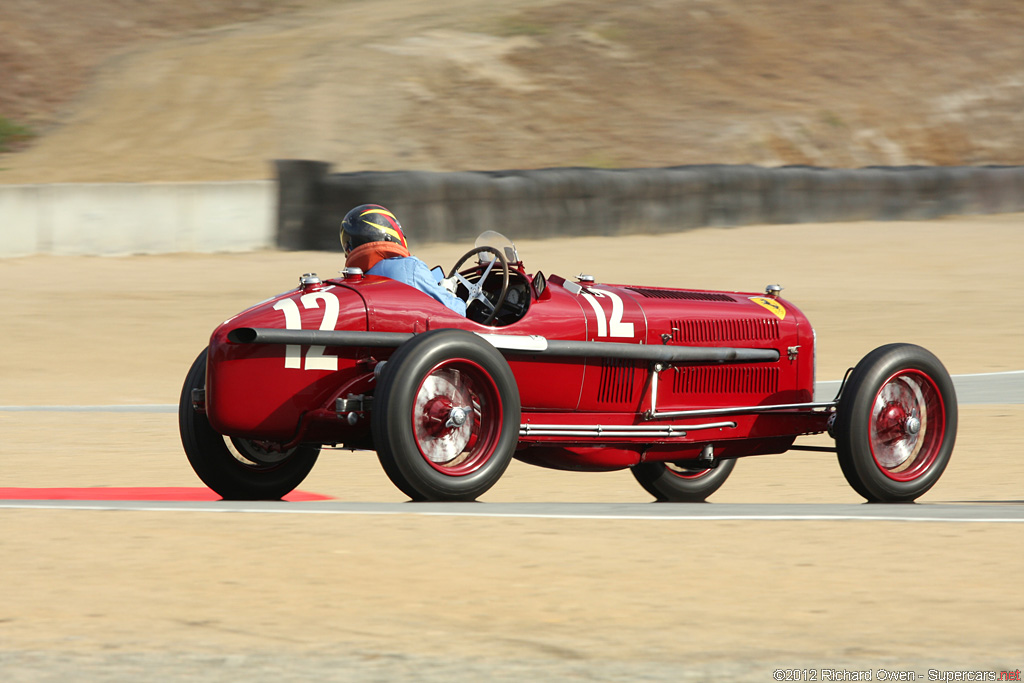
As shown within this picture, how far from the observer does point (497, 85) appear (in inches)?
1284

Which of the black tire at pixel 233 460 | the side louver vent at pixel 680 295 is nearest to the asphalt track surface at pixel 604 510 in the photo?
the black tire at pixel 233 460

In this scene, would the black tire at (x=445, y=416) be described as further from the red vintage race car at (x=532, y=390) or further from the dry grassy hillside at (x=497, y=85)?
the dry grassy hillside at (x=497, y=85)

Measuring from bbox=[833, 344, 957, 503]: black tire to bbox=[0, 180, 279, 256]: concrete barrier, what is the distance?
1414 cm

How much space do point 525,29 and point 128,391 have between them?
2421 centimetres

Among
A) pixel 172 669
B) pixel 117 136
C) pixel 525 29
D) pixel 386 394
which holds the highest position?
pixel 525 29

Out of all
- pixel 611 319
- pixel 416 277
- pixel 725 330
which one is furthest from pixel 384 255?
pixel 725 330

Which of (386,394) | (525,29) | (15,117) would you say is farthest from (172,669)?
(525,29)

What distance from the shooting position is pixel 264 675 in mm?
3801

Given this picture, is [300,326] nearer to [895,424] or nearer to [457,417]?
[457,417]

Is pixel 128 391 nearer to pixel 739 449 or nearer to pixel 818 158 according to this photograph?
pixel 739 449

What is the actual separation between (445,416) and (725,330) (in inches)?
75.1

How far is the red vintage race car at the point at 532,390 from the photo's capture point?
621 cm

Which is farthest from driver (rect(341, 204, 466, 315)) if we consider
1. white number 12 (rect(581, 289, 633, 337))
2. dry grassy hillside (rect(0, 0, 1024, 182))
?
dry grassy hillside (rect(0, 0, 1024, 182))

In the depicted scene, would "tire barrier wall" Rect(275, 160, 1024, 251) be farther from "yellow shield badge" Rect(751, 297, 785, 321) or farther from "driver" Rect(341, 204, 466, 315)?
"driver" Rect(341, 204, 466, 315)
